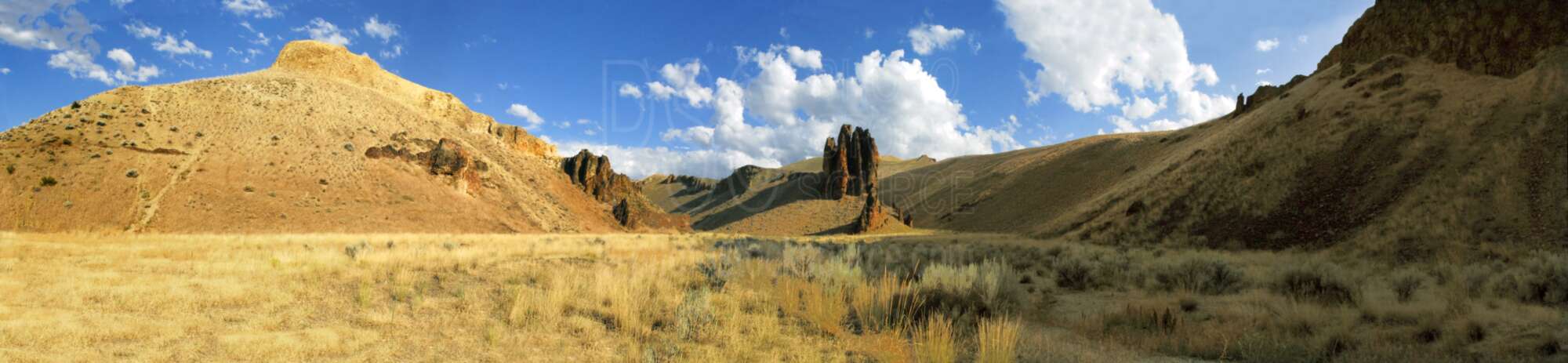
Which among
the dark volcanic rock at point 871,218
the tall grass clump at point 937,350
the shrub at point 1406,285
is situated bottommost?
the tall grass clump at point 937,350

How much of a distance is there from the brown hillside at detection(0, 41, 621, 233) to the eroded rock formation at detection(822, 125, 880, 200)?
40355 millimetres

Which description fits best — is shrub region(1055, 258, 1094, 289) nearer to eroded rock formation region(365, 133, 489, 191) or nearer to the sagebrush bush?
the sagebrush bush

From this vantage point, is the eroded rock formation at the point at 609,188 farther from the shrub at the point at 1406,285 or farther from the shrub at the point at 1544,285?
the shrub at the point at 1544,285

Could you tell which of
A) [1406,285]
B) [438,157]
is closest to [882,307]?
[1406,285]

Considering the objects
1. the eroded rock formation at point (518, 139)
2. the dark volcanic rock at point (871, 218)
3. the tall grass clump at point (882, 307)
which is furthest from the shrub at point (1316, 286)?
the eroded rock formation at point (518, 139)

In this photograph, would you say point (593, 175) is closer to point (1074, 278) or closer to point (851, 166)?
point (851, 166)

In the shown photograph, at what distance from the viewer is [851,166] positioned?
95.3 metres

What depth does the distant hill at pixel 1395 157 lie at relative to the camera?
22.5 m

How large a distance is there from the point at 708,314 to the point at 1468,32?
52.5 meters

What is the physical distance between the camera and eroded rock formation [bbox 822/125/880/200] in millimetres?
93375

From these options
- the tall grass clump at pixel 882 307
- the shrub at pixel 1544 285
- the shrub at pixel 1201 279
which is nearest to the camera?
the tall grass clump at pixel 882 307

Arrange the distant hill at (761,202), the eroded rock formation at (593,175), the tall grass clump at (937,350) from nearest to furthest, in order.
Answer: the tall grass clump at (937,350), the eroded rock formation at (593,175), the distant hill at (761,202)

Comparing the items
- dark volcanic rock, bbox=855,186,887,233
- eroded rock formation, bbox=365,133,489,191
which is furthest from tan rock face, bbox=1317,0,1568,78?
eroded rock formation, bbox=365,133,489,191

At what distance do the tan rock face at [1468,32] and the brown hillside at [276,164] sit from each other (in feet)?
220
